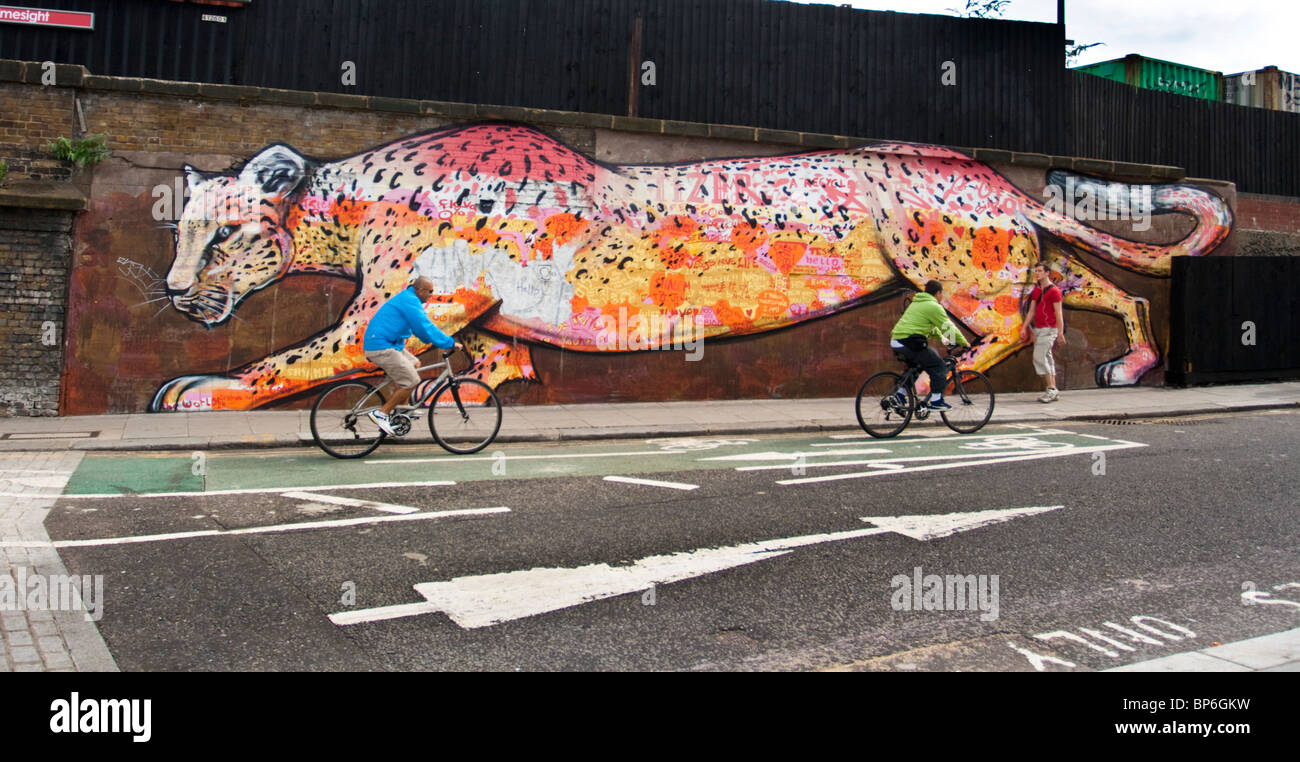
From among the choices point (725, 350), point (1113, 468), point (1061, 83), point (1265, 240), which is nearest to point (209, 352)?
point (725, 350)

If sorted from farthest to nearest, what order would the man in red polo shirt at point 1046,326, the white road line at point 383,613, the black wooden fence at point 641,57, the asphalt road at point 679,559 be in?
the man in red polo shirt at point 1046,326
the black wooden fence at point 641,57
the white road line at point 383,613
the asphalt road at point 679,559

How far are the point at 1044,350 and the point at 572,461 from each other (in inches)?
328

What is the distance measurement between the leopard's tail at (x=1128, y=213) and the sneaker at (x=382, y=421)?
11116 mm

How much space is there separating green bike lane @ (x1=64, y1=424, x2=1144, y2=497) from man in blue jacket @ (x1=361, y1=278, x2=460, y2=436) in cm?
57

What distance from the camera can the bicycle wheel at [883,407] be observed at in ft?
36.0

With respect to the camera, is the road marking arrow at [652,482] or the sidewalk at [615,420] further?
the sidewalk at [615,420]

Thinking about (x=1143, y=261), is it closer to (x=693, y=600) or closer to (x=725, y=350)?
(x=725, y=350)

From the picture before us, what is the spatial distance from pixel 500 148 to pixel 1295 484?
31.7ft

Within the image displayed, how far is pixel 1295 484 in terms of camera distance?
816cm

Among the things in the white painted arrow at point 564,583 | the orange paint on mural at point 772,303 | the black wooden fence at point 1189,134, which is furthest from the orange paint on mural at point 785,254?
the white painted arrow at point 564,583

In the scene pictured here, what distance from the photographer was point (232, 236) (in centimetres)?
1193

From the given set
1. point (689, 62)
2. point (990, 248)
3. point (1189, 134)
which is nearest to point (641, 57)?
point (689, 62)

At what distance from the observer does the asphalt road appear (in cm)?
439

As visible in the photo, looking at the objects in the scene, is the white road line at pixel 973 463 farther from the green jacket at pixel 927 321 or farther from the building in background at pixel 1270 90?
the building in background at pixel 1270 90
